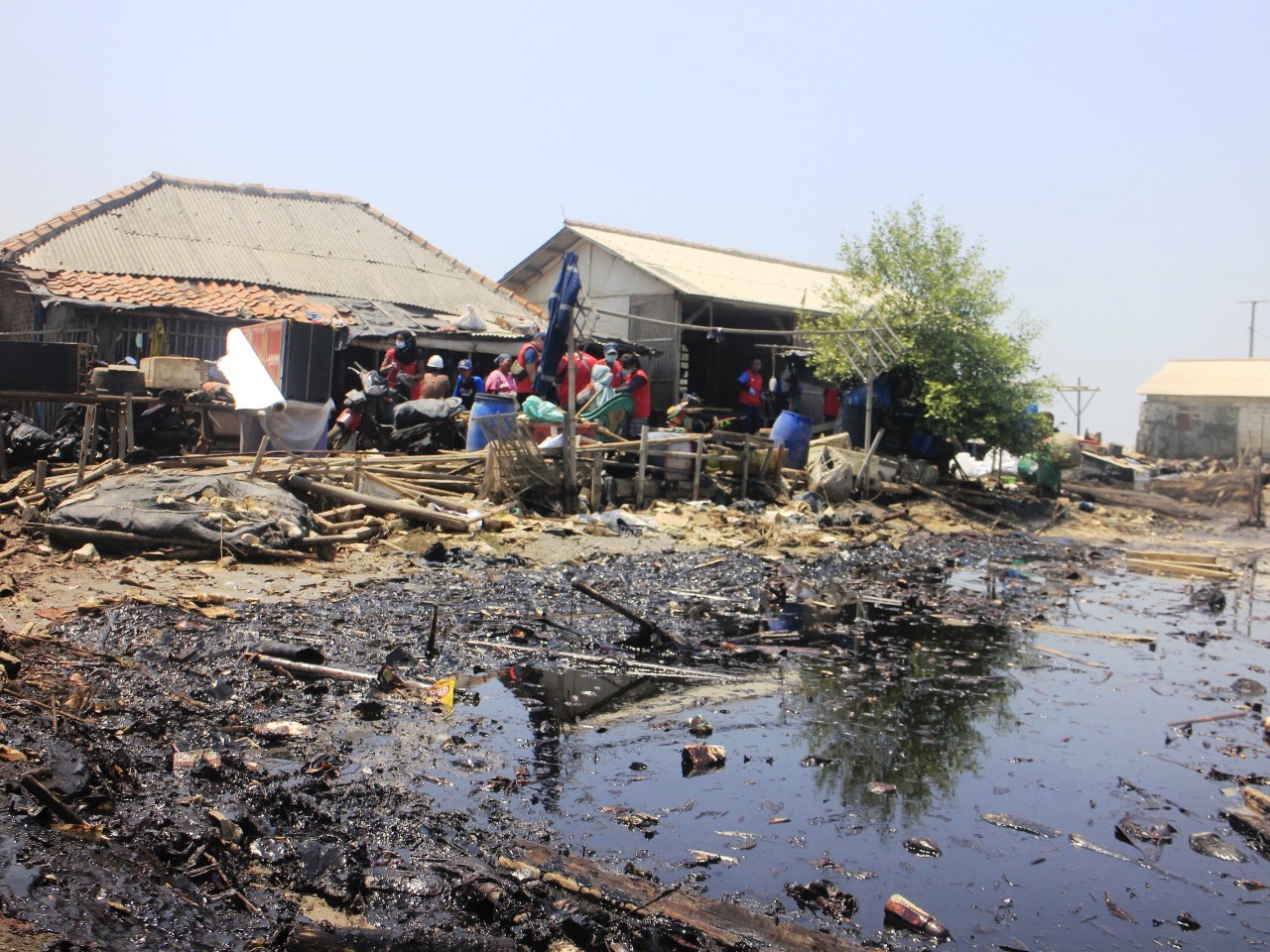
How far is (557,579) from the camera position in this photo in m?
9.91

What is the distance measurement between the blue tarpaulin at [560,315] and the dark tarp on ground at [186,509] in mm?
4821

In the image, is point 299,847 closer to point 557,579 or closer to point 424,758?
point 424,758

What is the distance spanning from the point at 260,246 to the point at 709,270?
10.2 m

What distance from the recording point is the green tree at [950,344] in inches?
802

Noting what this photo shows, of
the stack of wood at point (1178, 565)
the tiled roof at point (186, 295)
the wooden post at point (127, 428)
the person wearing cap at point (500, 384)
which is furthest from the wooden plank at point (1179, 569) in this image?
the tiled roof at point (186, 295)

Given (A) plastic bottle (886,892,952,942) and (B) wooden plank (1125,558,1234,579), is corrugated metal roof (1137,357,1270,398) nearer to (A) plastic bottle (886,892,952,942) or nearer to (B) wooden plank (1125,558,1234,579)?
(B) wooden plank (1125,558,1234,579)

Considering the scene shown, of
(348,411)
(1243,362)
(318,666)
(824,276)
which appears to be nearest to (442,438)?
(348,411)

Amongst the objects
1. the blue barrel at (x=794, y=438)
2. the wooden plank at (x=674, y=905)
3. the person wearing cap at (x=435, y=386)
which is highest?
the person wearing cap at (x=435, y=386)

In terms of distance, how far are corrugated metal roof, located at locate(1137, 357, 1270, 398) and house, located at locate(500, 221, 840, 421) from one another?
20.9 meters

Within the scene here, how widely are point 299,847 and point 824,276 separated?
26364mm

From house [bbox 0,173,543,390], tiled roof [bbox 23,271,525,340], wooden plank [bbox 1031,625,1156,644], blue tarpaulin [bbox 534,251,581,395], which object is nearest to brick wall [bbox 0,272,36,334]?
house [bbox 0,173,543,390]

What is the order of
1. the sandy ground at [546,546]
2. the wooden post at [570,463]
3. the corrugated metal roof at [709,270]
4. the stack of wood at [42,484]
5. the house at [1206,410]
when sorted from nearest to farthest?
the sandy ground at [546,546] → the stack of wood at [42,484] → the wooden post at [570,463] → the corrugated metal roof at [709,270] → the house at [1206,410]

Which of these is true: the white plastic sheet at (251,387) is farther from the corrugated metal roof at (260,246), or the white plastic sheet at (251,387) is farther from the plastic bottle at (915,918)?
the plastic bottle at (915,918)

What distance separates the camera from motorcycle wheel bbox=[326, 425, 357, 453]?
14.6 meters
